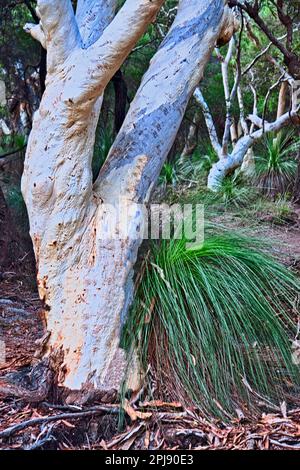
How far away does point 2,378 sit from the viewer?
9.70ft

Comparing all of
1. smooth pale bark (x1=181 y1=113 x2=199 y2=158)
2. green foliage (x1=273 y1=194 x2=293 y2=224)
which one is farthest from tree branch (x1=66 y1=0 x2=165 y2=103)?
smooth pale bark (x1=181 y1=113 x2=199 y2=158)

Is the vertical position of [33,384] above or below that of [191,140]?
below

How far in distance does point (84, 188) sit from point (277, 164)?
7.00 m

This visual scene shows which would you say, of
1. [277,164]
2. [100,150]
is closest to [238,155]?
[277,164]

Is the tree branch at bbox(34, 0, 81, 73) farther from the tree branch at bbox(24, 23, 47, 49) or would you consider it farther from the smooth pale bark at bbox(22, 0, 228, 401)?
the tree branch at bbox(24, 23, 47, 49)

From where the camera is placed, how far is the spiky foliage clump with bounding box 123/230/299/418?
2.74 metres

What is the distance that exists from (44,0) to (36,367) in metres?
1.86

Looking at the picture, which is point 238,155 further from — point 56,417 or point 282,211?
point 56,417

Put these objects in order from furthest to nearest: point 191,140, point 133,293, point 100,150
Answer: point 191,140
point 100,150
point 133,293

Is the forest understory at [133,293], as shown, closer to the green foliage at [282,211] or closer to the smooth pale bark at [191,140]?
the green foliage at [282,211]

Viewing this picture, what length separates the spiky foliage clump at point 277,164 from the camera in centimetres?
888

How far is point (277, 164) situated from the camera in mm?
9188

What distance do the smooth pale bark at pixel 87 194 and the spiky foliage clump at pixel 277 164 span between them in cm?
608

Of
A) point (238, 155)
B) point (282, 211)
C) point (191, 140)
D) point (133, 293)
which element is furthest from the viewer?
point (191, 140)
